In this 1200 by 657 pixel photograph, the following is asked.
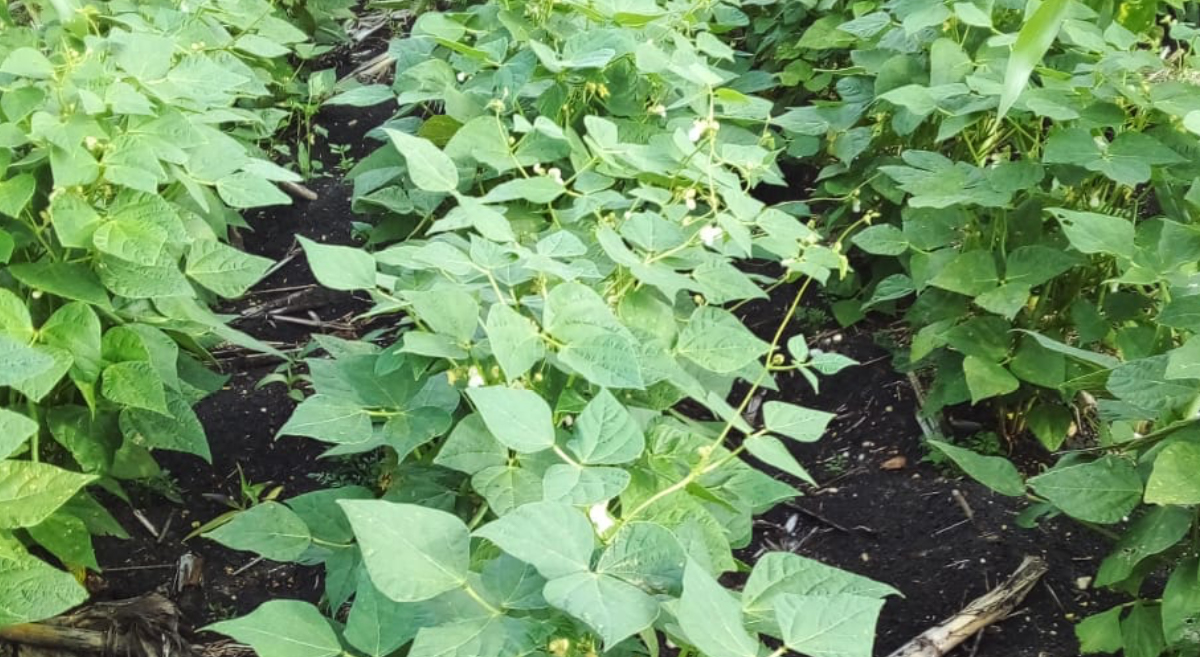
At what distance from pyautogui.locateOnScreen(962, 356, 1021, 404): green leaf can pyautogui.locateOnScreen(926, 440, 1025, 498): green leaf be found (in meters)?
0.38

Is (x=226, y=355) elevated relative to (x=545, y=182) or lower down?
lower down

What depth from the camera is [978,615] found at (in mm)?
1886

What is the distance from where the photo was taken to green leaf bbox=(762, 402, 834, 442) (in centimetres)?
126

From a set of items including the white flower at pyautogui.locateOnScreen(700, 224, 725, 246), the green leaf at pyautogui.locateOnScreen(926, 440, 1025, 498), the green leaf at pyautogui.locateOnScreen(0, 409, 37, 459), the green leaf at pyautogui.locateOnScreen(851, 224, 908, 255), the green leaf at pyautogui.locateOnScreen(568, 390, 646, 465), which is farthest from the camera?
the green leaf at pyautogui.locateOnScreen(851, 224, 908, 255)

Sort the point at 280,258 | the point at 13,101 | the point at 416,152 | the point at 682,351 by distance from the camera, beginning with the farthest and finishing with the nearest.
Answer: the point at 280,258
the point at 13,101
the point at 416,152
the point at 682,351

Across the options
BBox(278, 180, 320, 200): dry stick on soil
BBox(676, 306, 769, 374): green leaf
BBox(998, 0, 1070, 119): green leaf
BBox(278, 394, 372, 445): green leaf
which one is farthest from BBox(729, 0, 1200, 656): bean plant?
BBox(278, 180, 320, 200): dry stick on soil

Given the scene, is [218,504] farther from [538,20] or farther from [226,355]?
[538,20]

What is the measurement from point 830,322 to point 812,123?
505 mm

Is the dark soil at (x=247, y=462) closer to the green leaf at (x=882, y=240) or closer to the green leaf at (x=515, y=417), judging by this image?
the green leaf at (x=515, y=417)

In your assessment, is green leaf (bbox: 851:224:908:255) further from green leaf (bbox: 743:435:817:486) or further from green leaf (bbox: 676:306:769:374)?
green leaf (bbox: 743:435:817:486)

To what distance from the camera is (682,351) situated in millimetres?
1437

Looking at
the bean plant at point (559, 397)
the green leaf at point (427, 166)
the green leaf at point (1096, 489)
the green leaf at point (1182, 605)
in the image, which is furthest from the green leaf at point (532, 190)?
the green leaf at point (1182, 605)

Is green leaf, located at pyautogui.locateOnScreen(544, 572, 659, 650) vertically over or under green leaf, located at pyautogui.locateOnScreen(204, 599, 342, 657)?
over

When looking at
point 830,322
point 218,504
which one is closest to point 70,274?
point 218,504
